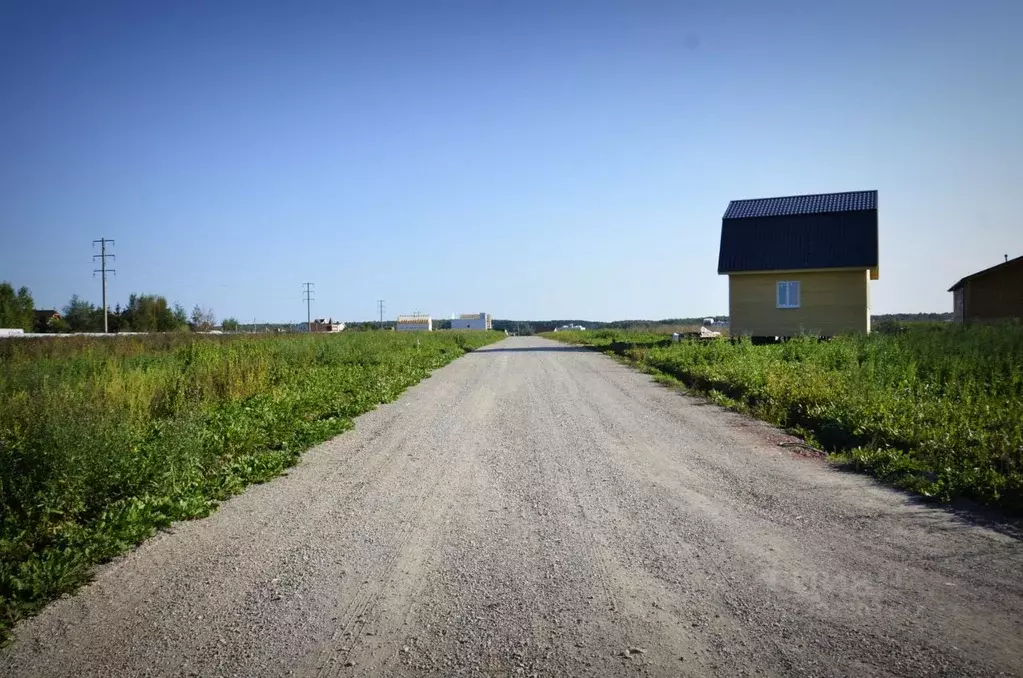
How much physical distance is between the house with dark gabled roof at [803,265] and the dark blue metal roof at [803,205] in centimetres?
4

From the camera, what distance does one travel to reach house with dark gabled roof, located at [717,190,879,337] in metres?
28.9

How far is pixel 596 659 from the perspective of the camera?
3.43 m

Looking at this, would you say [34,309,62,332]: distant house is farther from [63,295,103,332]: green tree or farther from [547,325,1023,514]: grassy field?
[547,325,1023,514]: grassy field

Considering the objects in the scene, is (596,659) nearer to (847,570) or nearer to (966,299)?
(847,570)

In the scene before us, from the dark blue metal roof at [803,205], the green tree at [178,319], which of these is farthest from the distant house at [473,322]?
the dark blue metal roof at [803,205]

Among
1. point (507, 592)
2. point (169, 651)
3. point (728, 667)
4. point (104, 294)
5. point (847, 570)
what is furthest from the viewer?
point (104, 294)

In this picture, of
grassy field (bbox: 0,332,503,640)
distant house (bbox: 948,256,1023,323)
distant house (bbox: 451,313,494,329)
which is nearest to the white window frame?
distant house (bbox: 948,256,1023,323)

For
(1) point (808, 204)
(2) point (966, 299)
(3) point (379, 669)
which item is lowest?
(3) point (379, 669)

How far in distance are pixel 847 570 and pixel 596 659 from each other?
Result: 2.24 metres

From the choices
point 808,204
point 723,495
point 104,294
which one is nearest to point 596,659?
point 723,495

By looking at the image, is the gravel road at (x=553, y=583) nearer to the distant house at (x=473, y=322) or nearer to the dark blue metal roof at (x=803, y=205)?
Answer: the dark blue metal roof at (x=803, y=205)

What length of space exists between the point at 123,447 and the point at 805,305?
29023 mm

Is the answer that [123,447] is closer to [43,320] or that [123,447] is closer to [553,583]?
[553,583]

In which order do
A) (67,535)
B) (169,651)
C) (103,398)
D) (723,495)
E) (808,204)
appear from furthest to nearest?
(808,204), (103,398), (723,495), (67,535), (169,651)
